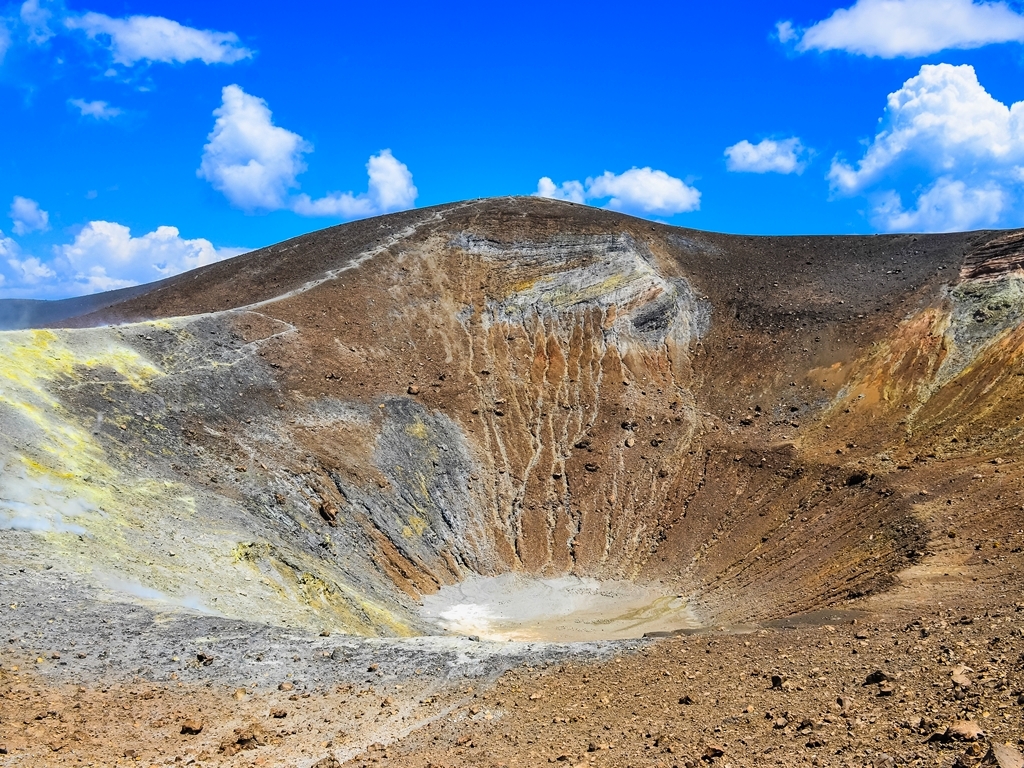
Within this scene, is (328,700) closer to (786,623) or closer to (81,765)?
(81,765)

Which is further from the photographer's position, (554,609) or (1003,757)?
(554,609)

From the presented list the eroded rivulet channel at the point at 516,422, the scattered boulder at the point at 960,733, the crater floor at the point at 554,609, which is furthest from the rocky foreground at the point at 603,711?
the crater floor at the point at 554,609

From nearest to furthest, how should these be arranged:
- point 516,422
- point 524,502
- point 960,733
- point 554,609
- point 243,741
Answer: point 960,733 < point 243,741 < point 554,609 < point 524,502 < point 516,422

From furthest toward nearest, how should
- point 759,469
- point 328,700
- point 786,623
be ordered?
point 759,469
point 786,623
point 328,700

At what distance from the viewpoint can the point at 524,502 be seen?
3080 cm

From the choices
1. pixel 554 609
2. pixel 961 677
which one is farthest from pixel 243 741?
pixel 554 609

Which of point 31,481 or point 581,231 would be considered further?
point 581,231

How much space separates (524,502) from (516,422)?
4620 millimetres

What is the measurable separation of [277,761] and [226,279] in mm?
34446

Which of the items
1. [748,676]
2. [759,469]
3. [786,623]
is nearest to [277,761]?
[748,676]

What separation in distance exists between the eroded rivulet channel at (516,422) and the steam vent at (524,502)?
0.15 meters

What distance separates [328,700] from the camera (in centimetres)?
1276

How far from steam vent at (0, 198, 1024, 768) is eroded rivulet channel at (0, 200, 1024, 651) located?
0.48 ft

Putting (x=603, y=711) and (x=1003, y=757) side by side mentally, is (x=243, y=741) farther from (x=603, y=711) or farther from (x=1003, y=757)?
(x=1003, y=757)
